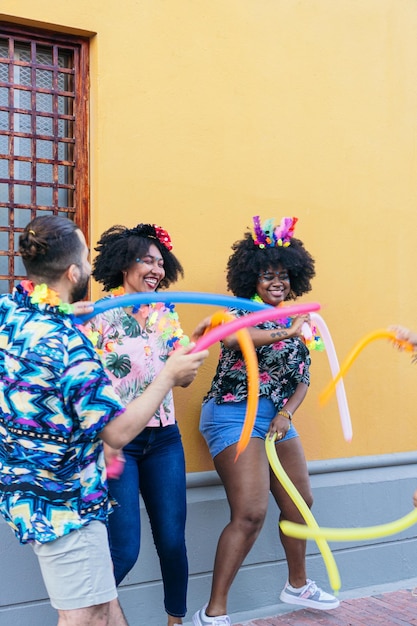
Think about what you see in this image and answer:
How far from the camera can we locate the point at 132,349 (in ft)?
12.3

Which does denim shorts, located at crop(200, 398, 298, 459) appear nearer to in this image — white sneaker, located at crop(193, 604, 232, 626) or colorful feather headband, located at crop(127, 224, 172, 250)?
white sneaker, located at crop(193, 604, 232, 626)

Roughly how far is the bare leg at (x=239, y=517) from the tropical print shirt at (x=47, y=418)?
5.01 feet

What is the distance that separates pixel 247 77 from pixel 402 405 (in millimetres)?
2448

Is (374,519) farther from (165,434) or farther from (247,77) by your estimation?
(247,77)

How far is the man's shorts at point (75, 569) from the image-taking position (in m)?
2.63

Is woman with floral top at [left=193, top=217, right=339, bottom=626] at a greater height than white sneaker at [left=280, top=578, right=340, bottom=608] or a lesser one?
greater

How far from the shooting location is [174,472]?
376 cm

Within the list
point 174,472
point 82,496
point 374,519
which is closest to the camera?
point 82,496

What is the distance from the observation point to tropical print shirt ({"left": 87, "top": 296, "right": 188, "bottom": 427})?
3.70 metres

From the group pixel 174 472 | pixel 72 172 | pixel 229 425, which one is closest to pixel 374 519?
pixel 229 425

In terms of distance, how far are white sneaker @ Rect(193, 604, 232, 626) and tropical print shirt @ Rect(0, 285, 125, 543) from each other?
1685 millimetres

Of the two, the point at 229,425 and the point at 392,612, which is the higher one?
the point at 229,425

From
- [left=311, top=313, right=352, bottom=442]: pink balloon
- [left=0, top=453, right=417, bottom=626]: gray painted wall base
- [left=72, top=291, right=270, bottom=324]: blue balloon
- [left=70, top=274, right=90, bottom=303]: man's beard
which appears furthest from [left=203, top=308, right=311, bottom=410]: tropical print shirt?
[left=70, top=274, right=90, bottom=303]: man's beard

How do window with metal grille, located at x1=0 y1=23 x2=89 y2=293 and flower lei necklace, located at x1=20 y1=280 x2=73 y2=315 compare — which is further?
window with metal grille, located at x1=0 y1=23 x2=89 y2=293
